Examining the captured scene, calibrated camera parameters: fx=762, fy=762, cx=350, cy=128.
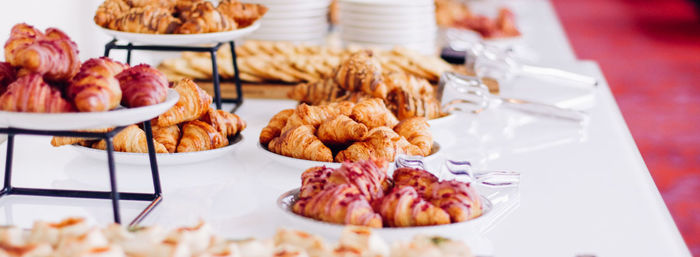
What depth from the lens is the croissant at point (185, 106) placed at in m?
1.13

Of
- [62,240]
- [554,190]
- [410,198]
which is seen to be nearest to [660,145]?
[554,190]

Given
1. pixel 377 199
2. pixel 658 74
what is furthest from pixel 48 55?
pixel 658 74

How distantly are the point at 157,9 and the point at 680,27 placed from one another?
7.24 metres

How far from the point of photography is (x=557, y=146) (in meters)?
1.36

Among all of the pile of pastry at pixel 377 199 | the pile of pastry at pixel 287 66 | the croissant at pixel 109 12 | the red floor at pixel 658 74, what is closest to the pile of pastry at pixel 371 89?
→ the pile of pastry at pixel 287 66

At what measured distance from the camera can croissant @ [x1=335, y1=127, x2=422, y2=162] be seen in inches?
43.6

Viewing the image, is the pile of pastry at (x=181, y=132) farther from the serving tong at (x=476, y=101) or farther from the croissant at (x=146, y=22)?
the serving tong at (x=476, y=101)

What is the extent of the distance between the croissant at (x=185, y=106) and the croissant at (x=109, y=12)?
0.93ft

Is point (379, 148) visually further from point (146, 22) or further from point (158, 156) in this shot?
point (146, 22)

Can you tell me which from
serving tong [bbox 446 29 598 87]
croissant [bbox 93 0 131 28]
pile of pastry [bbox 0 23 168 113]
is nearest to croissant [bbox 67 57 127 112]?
pile of pastry [bbox 0 23 168 113]

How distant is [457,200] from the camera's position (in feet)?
2.81

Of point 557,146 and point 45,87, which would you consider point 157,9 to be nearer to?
point 45,87

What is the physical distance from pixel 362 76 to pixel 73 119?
690 mm

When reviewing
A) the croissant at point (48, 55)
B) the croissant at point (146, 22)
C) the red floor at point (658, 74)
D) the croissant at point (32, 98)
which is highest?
the croissant at point (146, 22)
